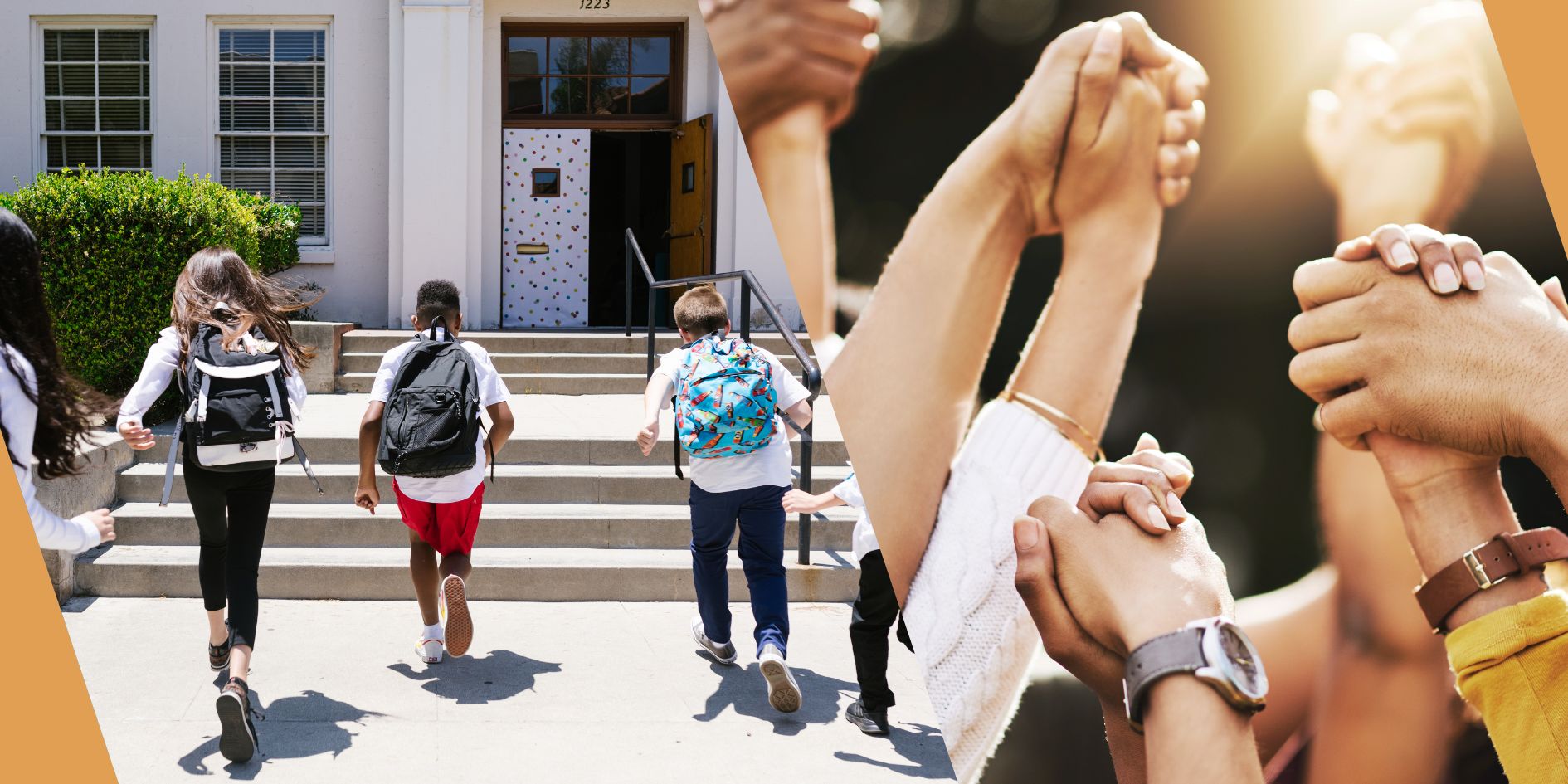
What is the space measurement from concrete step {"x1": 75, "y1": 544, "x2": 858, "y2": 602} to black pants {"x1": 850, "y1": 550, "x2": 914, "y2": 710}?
158 cm

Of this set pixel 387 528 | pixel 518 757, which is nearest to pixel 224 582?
pixel 518 757

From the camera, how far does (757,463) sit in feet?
14.3

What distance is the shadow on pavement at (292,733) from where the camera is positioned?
3.67 metres

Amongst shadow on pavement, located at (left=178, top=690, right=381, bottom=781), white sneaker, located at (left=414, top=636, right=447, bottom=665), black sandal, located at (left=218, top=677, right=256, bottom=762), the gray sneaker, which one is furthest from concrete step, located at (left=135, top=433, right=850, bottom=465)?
black sandal, located at (left=218, top=677, right=256, bottom=762)

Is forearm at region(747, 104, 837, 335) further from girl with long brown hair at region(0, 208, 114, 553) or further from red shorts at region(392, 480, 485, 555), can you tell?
red shorts at region(392, 480, 485, 555)

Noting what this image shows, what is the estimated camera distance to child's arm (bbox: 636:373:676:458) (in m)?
4.36

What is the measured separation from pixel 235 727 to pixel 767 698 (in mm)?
1850

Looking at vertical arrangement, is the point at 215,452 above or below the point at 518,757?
above

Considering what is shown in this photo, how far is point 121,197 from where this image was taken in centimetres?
759

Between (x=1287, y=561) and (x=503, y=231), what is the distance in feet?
36.0

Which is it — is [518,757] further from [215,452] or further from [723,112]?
[723,112]

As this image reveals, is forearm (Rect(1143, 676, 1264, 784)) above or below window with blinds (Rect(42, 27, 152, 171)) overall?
below

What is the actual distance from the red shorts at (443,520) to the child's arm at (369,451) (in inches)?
4.0

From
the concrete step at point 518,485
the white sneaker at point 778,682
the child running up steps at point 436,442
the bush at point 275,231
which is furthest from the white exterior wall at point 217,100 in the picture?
the white sneaker at point 778,682
